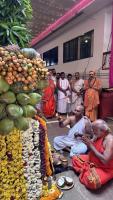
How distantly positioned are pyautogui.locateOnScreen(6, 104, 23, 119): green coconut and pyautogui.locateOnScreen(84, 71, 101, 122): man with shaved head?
529cm

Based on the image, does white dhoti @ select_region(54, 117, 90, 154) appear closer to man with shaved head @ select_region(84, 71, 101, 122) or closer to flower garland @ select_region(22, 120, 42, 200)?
flower garland @ select_region(22, 120, 42, 200)

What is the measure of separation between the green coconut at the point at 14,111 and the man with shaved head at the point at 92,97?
5287 mm

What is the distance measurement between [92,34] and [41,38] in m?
4.49

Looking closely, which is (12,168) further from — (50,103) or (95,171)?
(50,103)

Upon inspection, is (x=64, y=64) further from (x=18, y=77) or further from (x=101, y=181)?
(x=18, y=77)

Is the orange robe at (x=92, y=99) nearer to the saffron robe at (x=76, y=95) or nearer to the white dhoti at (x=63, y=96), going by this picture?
the saffron robe at (x=76, y=95)

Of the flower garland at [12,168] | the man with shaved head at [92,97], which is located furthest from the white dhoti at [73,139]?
the man with shaved head at [92,97]

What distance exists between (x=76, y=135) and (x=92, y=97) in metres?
2.88

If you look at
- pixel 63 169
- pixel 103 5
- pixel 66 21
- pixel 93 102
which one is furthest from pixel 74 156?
pixel 66 21

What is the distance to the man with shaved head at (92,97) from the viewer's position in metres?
6.70

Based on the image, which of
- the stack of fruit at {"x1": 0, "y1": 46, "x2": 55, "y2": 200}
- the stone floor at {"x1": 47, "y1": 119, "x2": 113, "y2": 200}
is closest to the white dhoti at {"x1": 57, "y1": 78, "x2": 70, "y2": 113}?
the stone floor at {"x1": 47, "y1": 119, "x2": 113, "y2": 200}

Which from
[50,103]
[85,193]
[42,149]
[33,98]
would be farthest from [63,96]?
[33,98]

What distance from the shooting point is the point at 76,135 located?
393 centimetres

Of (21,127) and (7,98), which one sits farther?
(21,127)
